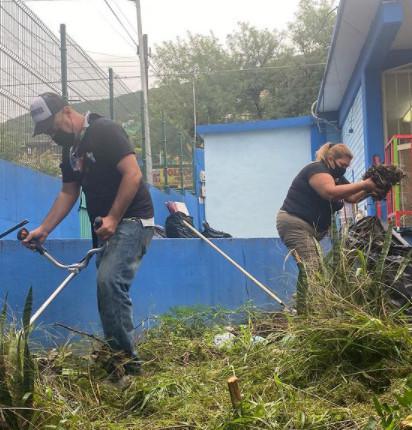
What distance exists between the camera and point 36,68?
7.52 m

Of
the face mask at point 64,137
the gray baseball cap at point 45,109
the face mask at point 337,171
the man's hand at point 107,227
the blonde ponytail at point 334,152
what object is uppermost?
the gray baseball cap at point 45,109

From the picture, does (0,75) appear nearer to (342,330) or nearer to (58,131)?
(58,131)

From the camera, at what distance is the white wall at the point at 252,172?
17.2 metres

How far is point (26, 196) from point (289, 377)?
208 inches

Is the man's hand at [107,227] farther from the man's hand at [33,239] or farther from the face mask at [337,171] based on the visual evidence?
the face mask at [337,171]

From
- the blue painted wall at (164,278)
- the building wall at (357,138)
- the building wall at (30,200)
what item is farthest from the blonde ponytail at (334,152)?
the building wall at (357,138)

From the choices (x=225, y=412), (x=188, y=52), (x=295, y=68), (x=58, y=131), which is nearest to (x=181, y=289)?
(x=58, y=131)

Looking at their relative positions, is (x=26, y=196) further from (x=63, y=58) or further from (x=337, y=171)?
(x=337, y=171)

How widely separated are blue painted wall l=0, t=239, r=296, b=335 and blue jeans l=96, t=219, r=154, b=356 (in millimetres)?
1107

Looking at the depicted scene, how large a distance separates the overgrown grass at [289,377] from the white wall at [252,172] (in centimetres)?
1385

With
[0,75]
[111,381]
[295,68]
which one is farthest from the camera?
[295,68]

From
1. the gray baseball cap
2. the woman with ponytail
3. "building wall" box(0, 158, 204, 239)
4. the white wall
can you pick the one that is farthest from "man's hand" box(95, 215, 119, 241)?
the white wall

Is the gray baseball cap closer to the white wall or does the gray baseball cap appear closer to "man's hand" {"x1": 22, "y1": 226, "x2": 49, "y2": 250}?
"man's hand" {"x1": 22, "y1": 226, "x2": 49, "y2": 250}

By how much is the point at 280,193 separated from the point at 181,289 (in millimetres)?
11969
